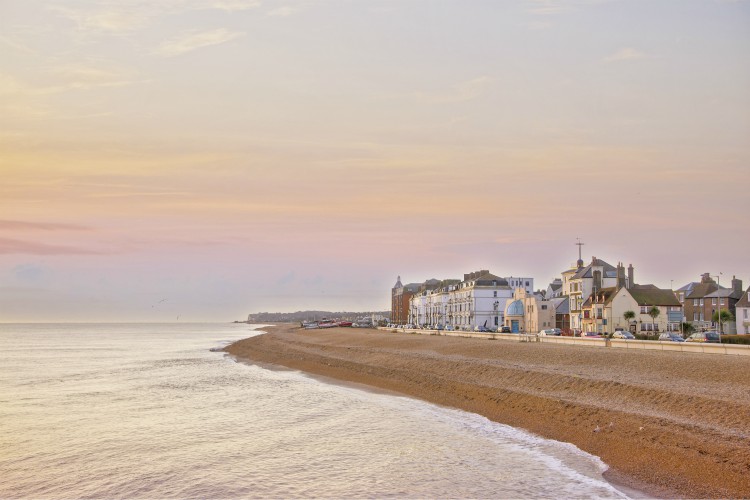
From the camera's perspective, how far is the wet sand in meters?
16.6

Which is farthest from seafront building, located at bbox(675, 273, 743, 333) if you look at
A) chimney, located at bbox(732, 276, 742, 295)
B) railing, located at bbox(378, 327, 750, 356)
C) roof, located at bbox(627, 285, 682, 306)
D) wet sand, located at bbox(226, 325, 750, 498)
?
wet sand, located at bbox(226, 325, 750, 498)

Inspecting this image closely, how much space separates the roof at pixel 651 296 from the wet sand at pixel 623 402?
4703cm

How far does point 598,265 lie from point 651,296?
12.2 meters

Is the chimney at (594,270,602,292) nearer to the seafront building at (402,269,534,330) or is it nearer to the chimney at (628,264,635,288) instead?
the chimney at (628,264,635,288)

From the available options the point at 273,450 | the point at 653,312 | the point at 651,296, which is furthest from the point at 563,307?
the point at 273,450

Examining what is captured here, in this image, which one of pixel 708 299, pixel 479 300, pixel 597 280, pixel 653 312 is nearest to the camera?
pixel 653 312

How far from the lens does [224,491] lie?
57.4ft

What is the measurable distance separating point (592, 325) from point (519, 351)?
Result: 159 feet

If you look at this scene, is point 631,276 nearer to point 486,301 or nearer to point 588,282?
point 588,282

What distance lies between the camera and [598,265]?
10175cm

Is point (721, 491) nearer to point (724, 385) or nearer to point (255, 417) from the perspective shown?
point (724, 385)

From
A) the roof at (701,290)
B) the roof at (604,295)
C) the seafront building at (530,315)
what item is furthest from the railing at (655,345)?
the roof at (701,290)

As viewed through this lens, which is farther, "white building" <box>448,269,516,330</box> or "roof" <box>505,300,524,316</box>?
"white building" <box>448,269,516,330</box>

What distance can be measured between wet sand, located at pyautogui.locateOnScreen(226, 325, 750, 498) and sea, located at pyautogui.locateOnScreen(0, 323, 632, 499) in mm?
1092
